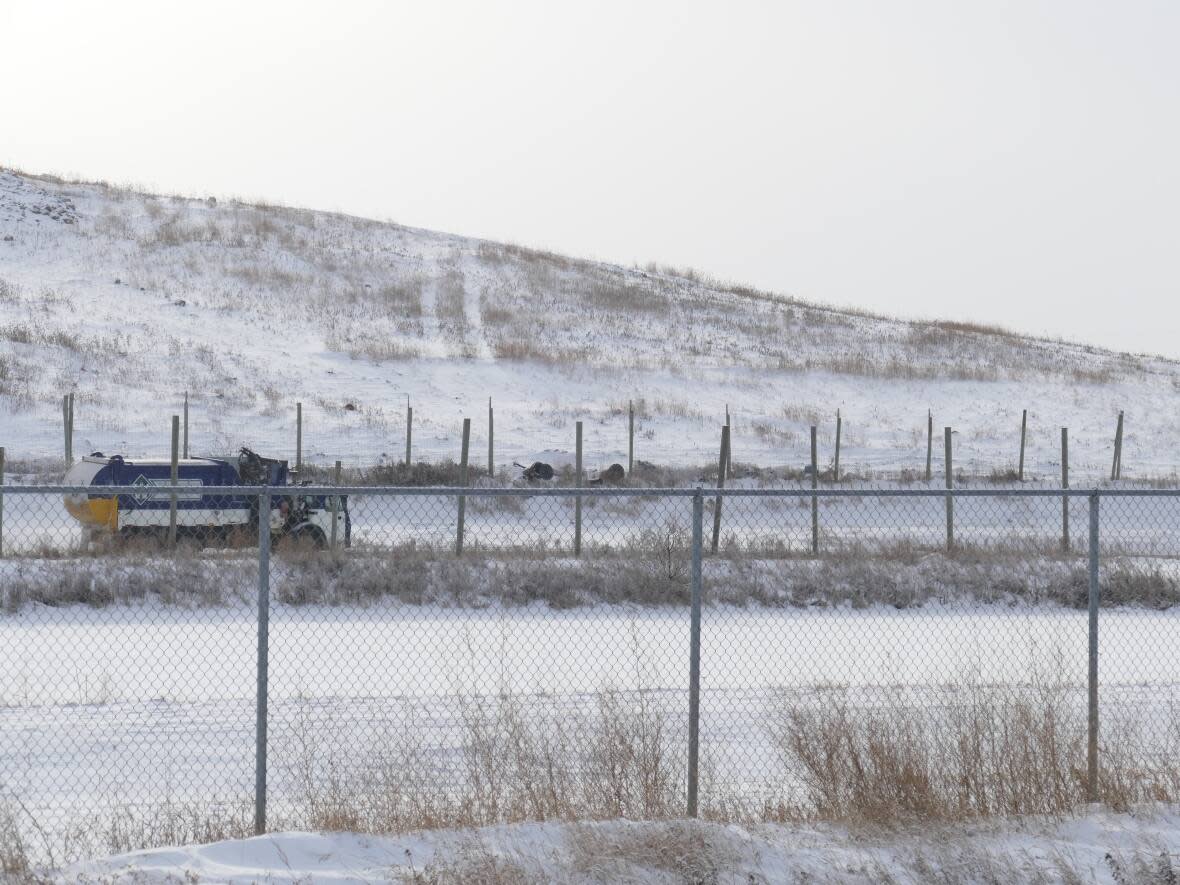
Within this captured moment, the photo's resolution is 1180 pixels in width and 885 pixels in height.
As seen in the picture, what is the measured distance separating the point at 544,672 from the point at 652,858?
622 cm

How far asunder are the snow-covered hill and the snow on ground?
87.2 feet

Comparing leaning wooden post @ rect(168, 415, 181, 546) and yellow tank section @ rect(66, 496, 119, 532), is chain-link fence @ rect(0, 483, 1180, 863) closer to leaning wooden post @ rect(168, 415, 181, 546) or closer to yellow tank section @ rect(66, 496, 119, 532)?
yellow tank section @ rect(66, 496, 119, 532)

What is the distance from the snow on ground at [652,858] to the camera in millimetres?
6535

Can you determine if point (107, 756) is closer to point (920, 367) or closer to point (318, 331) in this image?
point (318, 331)

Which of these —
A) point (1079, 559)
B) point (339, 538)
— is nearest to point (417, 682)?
point (339, 538)

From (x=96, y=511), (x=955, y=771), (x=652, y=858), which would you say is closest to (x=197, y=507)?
(x=96, y=511)

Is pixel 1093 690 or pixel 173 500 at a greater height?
pixel 173 500

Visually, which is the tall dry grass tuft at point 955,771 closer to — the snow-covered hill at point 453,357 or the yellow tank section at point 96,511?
the yellow tank section at point 96,511

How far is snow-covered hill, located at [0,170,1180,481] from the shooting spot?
121 feet

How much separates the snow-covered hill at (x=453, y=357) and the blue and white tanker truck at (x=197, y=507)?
11281mm

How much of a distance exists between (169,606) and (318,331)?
32.2m

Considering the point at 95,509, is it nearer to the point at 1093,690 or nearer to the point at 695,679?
the point at 695,679

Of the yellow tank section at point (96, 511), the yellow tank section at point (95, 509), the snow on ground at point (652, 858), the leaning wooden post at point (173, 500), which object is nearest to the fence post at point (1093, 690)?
the snow on ground at point (652, 858)

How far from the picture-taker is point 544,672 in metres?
12.9
